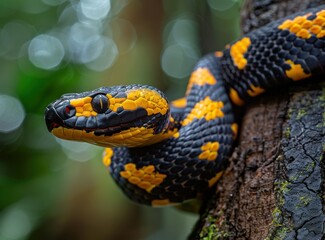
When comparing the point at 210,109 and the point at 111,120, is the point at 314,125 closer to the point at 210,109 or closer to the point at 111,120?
the point at 210,109

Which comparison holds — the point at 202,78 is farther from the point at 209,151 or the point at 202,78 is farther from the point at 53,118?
the point at 53,118

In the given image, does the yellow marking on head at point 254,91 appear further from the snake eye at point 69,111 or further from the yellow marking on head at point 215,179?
the snake eye at point 69,111

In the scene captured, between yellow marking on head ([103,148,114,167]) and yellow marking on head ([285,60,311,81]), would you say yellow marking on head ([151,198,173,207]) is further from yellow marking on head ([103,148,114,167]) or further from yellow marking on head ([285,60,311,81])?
yellow marking on head ([285,60,311,81])

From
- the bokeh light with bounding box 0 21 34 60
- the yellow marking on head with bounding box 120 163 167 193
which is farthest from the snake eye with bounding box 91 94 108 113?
the bokeh light with bounding box 0 21 34 60

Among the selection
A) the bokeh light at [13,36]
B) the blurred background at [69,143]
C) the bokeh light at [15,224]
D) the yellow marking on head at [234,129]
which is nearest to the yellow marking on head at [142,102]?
the yellow marking on head at [234,129]

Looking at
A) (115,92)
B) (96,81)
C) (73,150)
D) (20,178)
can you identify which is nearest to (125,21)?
(96,81)
